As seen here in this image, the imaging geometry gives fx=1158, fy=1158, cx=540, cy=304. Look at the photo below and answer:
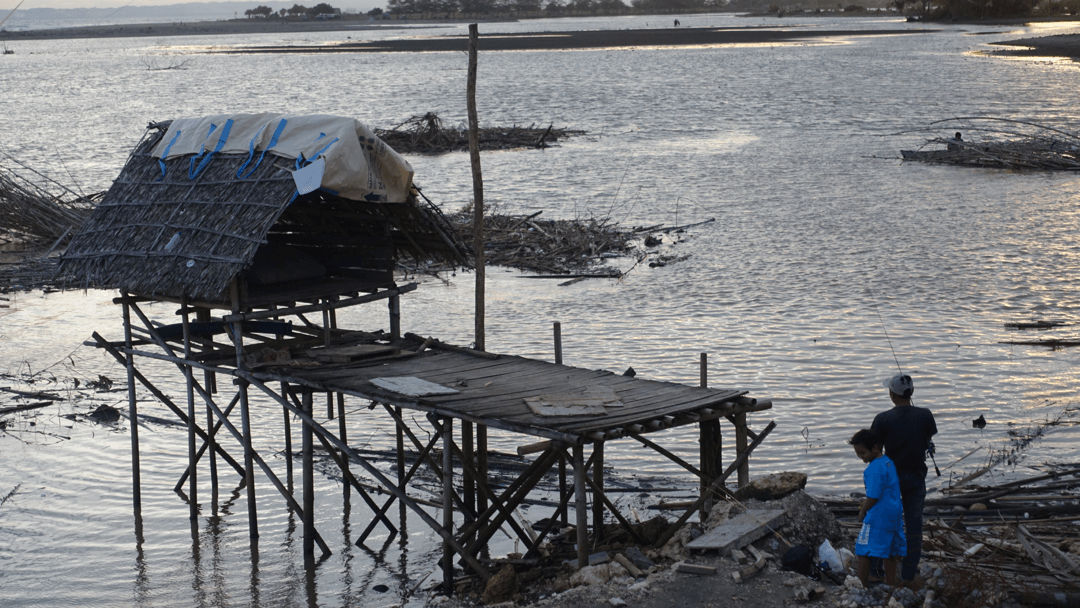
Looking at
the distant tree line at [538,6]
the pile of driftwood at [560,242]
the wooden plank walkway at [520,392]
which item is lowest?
the pile of driftwood at [560,242]

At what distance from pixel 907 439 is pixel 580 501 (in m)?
2.49

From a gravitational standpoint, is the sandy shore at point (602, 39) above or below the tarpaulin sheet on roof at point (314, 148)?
above

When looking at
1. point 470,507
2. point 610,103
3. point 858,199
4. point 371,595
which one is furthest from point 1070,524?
point 610,103

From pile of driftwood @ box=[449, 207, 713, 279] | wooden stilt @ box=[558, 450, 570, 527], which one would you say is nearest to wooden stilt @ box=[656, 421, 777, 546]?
wooden stilt @ box=[558, 450, 570, 527]

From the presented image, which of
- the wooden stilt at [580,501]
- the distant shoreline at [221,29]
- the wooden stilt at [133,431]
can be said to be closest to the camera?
the wooden stilt at [580,501]

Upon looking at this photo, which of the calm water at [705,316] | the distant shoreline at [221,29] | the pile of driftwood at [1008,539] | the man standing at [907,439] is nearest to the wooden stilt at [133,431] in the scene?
the calm water at [705,316]

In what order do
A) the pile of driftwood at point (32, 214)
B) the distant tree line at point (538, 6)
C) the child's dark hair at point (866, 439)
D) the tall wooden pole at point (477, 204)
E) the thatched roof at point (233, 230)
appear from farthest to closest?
1. the distant tree line at point (538, 6)
2. the pile of driftwood at point (32, 214)
3. the tall wooden pole at point (477, 204)
4. the thatched roof at point (233, 230)
5. the child's dark hair at point (866, 439)

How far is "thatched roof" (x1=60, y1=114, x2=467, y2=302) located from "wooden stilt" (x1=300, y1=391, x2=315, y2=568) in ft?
4.64

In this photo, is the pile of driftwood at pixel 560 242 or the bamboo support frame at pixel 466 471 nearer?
the bamboo support frame at pixel 466 471

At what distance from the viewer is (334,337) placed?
12875mm

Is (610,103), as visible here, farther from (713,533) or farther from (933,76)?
(713,533)

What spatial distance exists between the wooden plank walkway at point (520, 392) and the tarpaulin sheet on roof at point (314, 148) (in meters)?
1.76

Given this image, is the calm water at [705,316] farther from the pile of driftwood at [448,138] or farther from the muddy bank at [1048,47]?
the muddy bank at [1048,47]

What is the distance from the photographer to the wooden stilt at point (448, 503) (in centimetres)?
1004
